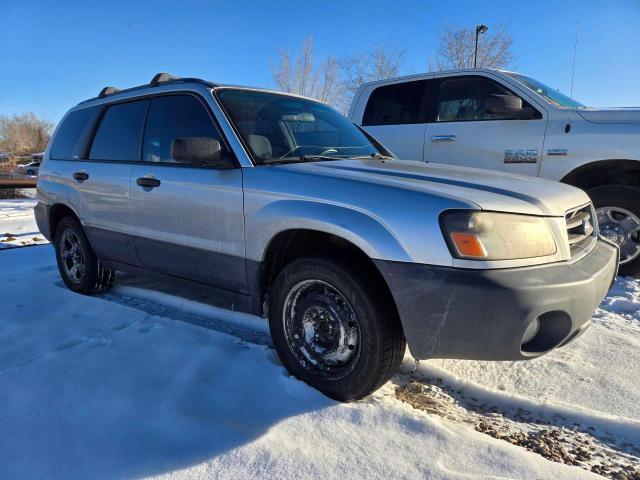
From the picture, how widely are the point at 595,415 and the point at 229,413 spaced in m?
1.86

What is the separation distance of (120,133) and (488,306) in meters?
3.28

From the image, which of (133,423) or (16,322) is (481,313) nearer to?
(133,423)

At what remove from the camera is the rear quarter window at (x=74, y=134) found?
422 centimetres

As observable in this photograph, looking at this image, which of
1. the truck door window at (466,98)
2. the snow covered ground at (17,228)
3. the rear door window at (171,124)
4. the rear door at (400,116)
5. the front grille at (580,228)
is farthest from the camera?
the snow covered ground at (17,228)

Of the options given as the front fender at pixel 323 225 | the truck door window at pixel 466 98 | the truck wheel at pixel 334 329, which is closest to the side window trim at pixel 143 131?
the front fender at pixel 323 225

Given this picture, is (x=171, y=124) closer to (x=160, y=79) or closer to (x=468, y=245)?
(x=160, y=79)

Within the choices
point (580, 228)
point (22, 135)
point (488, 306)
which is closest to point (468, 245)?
point (488, 306)

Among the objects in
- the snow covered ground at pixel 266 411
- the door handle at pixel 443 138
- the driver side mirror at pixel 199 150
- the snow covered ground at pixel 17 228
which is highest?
the door handle at pixel 443 138

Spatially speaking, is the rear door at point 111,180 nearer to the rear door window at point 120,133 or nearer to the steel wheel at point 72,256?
the rear door window at point 120,133

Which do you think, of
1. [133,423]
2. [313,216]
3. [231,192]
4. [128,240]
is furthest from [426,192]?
[128,240]

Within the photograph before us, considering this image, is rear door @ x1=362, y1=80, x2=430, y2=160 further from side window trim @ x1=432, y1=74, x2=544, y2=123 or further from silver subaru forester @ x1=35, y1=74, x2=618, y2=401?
silver subaru forester @ x1=35, y1=74, x2=618, y2=401

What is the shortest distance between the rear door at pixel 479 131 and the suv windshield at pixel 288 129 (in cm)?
173

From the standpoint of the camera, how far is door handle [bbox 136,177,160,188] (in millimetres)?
3231

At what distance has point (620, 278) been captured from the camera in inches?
171
